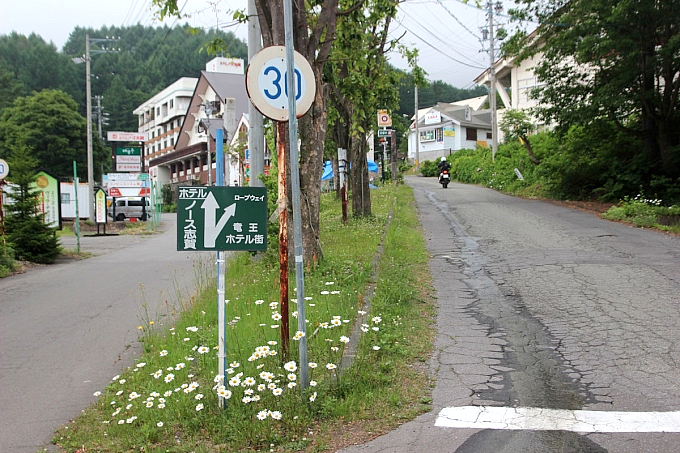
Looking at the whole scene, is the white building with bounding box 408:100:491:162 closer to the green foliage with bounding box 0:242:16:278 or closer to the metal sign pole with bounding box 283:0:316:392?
the green foliage with bounding box 0:242:16:278

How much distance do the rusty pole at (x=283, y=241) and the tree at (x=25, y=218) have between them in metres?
13.2

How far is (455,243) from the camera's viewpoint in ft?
47.7

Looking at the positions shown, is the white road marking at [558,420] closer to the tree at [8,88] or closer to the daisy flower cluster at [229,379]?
the daisy flower cluster at [229,379]

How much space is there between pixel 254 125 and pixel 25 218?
27.4ft

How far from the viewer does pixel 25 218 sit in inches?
667

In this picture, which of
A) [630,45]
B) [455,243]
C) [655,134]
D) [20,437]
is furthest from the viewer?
[655,134]

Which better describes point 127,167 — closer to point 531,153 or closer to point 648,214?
point 531,153

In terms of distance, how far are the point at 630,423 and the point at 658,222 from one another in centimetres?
1399

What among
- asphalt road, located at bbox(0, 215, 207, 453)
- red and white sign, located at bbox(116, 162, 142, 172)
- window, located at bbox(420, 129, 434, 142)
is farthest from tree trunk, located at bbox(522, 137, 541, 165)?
window, located at bbox(420, 129, 434, 142)

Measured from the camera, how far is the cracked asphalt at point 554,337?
4480 millimetres

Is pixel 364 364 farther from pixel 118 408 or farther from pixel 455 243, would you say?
pixel 455 243

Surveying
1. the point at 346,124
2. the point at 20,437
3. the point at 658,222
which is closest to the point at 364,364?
the point at 20,437

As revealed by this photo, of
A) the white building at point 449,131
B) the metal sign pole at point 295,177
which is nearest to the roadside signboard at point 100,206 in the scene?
the metal sign pole at point 295,177

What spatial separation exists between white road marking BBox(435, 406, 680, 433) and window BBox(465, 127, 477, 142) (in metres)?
64.0
